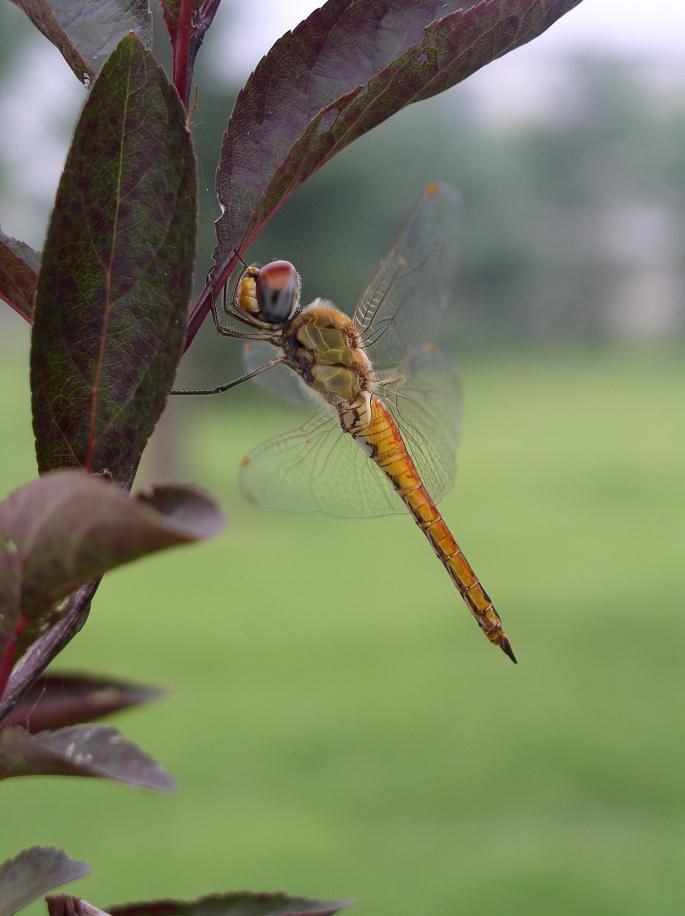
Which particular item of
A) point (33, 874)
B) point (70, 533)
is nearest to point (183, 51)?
point (70, 533)

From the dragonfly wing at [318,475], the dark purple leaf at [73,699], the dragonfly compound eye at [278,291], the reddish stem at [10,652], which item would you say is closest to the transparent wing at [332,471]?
the dragonfly wing at [318,475]

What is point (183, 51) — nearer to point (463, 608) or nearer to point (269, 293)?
point (269, 293)

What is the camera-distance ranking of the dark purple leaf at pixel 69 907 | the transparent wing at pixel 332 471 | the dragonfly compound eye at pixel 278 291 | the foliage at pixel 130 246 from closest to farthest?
the foliage at pixel 130 246 → the dark purple leaf at pixel 69 907 → the dragonfly compound eye at pixel 278 291 → the transparent wing at pixel 332 471

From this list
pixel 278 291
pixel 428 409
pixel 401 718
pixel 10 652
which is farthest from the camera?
pixel 401 718

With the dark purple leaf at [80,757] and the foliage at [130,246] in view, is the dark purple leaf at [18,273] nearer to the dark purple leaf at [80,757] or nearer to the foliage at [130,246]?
the foliage at [130,246]

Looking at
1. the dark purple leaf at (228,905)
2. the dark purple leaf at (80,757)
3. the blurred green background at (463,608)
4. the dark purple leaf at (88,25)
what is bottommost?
the blurred green background at (463,608)

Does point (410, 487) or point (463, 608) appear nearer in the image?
point (410, 487)

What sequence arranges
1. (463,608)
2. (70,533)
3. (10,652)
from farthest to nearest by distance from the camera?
1. (463,608)
2. (10,652)
3. (70,533)

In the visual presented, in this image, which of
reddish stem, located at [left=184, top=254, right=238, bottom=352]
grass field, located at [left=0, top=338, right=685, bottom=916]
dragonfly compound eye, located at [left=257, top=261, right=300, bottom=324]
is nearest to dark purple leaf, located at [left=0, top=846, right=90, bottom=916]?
reddish stem, located at [left=184, top=254, right=238, bottom=352]
